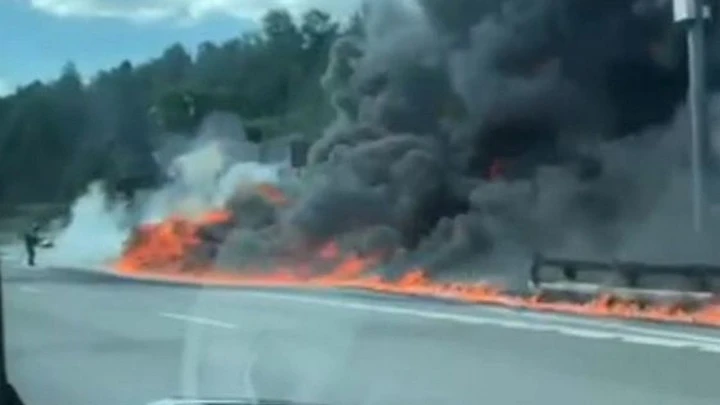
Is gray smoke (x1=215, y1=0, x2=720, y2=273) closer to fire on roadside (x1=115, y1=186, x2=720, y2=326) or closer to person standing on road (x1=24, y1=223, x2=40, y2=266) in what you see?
fire on roadside (x1=115, y1=186, x2=720, y2=326)

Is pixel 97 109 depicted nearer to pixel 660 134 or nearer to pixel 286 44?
pixel 286 44

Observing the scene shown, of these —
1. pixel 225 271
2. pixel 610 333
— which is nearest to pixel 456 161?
pixel 225 271

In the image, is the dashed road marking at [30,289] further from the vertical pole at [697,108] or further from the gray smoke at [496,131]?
the vertical pole at [697,108]

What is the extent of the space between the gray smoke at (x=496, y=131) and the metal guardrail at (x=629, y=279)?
68 centimetres

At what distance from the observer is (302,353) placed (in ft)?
19.4


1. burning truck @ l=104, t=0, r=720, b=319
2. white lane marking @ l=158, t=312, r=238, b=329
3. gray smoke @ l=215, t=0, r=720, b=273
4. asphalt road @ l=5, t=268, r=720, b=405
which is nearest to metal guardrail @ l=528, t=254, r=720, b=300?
asphalt road @ l=5, t=268, r=720, b=405

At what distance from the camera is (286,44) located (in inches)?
130

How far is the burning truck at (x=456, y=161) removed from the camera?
377 cm

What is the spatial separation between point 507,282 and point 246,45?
4137 mm

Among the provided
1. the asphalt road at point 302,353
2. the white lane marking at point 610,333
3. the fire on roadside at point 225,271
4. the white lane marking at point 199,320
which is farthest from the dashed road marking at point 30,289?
the white lane marking at point 610,333

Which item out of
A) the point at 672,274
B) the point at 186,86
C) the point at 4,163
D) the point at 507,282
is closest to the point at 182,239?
the point at 186,86

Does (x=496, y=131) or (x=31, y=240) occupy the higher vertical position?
(x=496, y=131)

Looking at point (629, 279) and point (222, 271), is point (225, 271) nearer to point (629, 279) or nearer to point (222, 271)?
point (222, 271)

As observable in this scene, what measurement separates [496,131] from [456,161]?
0.71m
